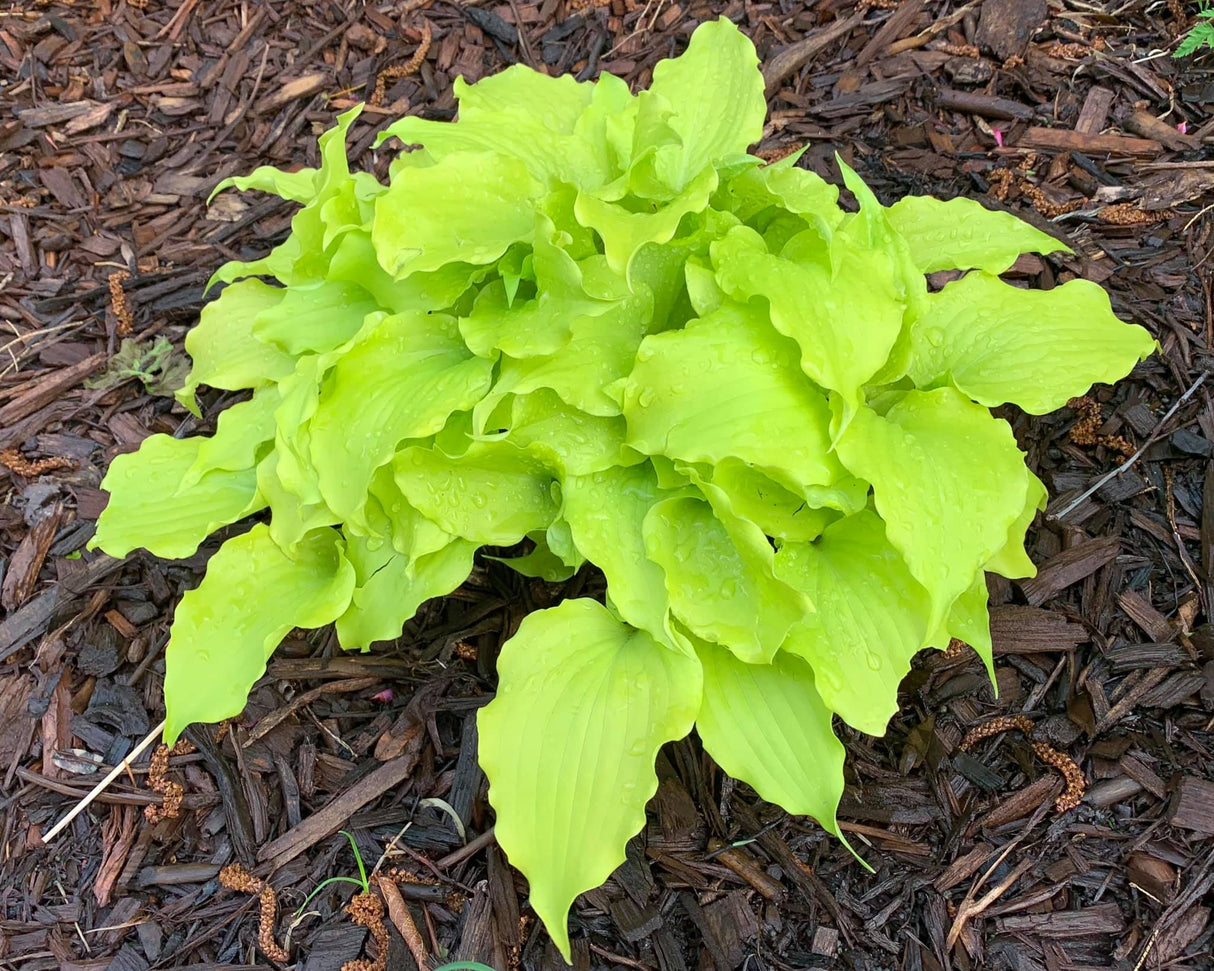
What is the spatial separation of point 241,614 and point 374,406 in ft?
1.97

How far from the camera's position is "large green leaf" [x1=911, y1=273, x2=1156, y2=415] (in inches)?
74.2

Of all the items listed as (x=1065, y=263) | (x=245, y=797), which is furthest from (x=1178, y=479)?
(x=245, y=797)

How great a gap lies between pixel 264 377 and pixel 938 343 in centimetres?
Answer: 165

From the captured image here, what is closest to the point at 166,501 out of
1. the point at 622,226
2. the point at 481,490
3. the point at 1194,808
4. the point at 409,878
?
the point at 481,490

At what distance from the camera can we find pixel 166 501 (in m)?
2.21

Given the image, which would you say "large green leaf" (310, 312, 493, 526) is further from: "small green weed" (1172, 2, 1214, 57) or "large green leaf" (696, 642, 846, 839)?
"small green weed" (1172, 2, 1214, 57)

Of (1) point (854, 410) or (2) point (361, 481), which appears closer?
(1) point (854, 410)

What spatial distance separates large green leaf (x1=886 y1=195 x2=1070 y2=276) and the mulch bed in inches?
24.0

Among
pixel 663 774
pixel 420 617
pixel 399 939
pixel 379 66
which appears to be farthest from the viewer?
pixel 379 66

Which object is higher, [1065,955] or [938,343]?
[938,343]

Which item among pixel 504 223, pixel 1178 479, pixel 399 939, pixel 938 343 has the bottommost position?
pixel 399 939

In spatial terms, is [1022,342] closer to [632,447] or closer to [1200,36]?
[632,447]

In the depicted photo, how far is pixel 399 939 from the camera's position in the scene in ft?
6.73

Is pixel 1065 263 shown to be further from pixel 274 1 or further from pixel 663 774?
pixel 274 1
